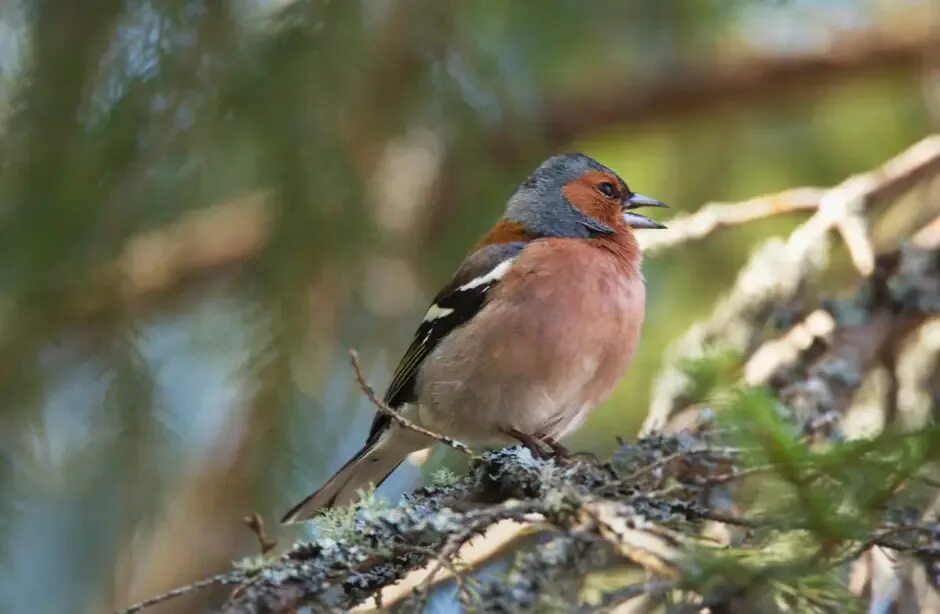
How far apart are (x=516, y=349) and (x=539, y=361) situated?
0.08 m

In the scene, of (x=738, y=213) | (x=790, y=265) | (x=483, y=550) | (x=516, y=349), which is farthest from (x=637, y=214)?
(x=483, y=550)

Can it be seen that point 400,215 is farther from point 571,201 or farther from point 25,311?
point 25,311

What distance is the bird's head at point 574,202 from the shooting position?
3.43 meters

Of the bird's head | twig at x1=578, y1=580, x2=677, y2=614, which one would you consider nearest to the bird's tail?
the bird's head

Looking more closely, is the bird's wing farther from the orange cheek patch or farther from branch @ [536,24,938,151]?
branch @ [536,24,938,151]

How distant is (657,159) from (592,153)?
0.32 meters

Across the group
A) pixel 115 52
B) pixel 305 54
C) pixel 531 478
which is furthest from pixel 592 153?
pixel 531 478

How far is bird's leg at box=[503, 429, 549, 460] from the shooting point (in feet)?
9.55

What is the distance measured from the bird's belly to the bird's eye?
0.55 meters

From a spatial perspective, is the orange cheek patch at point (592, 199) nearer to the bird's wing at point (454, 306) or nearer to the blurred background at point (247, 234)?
the blurred background at point (247, 234)

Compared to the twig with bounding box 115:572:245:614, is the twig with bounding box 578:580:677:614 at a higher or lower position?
lower

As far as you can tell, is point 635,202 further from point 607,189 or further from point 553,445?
point 553,445

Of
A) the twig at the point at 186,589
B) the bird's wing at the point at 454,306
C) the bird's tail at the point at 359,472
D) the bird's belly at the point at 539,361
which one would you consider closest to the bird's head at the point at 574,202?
the bird's wing at the point at 454,306

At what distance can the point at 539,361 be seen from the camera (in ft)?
9.66
